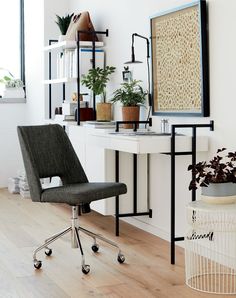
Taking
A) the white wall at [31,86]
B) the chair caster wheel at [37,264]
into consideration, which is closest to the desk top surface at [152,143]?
the chair caster wheel at [37,264]

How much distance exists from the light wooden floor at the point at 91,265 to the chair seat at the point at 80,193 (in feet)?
1.43

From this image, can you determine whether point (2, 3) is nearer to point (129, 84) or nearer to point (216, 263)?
point (129, 84)

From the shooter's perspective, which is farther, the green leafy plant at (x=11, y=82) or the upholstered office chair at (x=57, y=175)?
the green leafy plant at (x=11, y=82)

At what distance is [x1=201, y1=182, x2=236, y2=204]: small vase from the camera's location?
330 centimetres

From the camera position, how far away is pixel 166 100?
445cm

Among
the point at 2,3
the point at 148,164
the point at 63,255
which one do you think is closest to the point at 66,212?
the point at 148,164

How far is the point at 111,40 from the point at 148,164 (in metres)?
1.34

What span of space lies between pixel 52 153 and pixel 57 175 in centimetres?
16

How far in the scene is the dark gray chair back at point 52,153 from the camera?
4.06 meters

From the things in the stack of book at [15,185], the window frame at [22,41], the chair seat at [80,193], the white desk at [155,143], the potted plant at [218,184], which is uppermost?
the window frame at [22,41]

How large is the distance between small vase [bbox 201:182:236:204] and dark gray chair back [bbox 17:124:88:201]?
1.11 meters

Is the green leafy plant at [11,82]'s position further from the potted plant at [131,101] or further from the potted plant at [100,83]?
the potted plant at [131,101]

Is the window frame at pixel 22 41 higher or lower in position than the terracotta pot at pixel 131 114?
higher

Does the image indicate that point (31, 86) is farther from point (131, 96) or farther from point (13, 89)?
point (131, 96)
